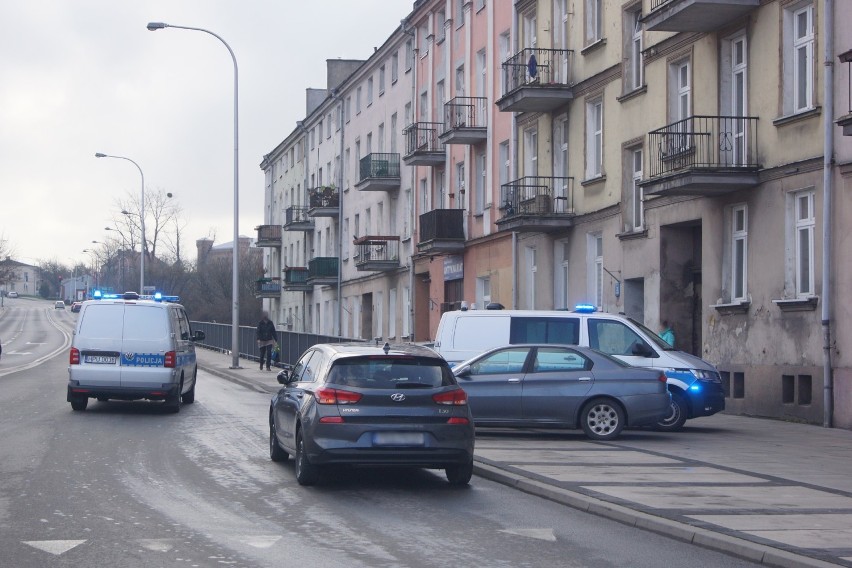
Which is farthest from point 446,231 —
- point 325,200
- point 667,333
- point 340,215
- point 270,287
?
point 270,287

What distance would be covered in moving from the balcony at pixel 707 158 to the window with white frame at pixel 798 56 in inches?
37.9

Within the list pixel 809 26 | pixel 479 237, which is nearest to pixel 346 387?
pixel 809 26

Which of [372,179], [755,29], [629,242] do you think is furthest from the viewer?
[372,179]

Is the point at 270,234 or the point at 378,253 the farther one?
the point at 270,234

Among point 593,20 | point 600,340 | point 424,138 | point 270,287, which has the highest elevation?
point 593,20

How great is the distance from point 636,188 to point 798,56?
21.2ft

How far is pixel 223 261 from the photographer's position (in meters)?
93.6

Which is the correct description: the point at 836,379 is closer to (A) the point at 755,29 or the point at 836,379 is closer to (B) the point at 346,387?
(A) the point at 755,29

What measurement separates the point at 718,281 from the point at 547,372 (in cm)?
726

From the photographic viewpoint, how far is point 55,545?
8266 millimetres

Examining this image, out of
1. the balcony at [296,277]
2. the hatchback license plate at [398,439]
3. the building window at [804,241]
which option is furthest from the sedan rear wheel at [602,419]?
the balcony at [296,277]

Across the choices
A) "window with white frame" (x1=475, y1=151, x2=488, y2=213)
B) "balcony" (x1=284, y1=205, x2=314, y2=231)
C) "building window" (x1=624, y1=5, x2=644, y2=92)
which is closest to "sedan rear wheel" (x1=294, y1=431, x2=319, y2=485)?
"building window" (x1=624, y1=5, x2=644, y2=92)

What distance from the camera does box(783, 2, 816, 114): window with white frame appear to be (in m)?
20.2

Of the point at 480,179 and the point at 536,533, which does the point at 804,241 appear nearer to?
the point at 536,533
